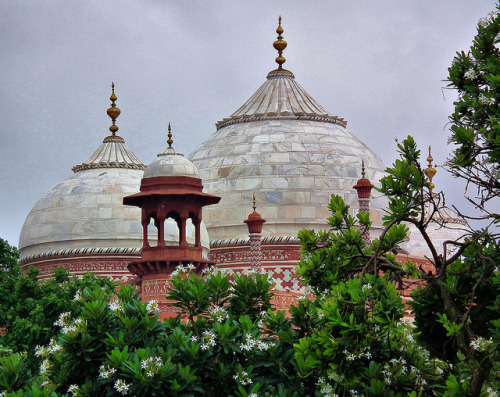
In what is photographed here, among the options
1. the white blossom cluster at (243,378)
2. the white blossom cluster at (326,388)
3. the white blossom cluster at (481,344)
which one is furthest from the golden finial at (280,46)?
the white blossom cluster at (481,344)

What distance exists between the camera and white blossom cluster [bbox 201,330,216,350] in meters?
14.9

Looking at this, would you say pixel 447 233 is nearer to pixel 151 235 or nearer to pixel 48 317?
pixel 151 235

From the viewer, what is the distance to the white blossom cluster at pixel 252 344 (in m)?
14.9

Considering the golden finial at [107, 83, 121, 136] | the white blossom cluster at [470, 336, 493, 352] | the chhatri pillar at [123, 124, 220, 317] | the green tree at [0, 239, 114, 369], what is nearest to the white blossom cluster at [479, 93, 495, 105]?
the white blossom cluster at [470, 336, 493, 352]

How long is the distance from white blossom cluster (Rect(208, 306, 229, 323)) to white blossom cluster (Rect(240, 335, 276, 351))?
1.37ft

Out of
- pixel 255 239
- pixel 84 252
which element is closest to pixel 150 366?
pixel 255 239

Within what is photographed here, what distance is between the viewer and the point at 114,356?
46.9 feet

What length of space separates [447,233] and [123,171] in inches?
403

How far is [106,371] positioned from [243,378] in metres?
1.39

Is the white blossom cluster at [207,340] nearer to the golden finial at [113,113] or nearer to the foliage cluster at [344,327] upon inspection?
the foliage cluster at [344,327]

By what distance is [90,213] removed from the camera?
36.7 m

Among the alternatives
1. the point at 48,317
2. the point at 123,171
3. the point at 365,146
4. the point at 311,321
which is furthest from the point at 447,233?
the point at 311,321

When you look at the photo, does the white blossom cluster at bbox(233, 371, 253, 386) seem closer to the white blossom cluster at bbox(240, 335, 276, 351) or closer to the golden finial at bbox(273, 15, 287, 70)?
the white blossom cluster at bbox(240, 335, 276, 351)

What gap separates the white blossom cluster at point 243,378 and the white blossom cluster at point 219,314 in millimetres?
731
